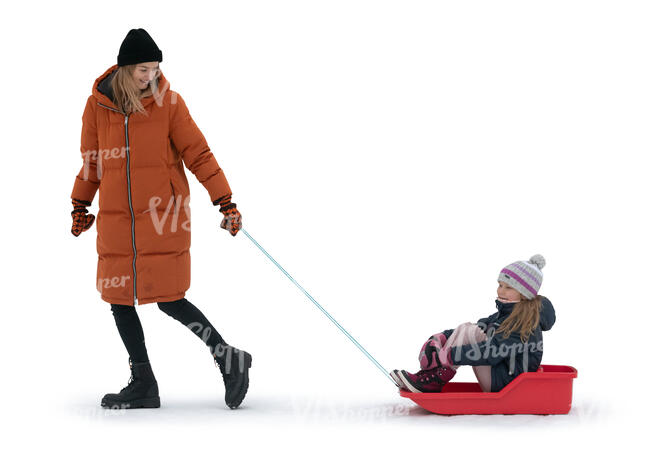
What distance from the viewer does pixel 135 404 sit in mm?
4844

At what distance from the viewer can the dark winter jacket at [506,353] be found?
4.59 metres

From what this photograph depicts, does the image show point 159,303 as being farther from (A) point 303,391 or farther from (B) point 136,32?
(B) point 136,32

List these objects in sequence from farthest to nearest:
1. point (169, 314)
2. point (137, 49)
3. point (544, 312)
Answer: point (169, 314)
point (544, 312)
point (137, 49)

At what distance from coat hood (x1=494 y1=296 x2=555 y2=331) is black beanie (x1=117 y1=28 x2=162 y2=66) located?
6.37ft

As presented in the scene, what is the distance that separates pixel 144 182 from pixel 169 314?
24.9 inches

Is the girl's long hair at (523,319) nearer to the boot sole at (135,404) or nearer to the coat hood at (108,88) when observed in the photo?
the boot sole at (135,404)

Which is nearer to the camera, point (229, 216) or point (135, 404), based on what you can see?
point (229, 216)

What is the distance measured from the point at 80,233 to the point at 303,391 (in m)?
1.33

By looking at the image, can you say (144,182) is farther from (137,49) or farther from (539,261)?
(539,261)

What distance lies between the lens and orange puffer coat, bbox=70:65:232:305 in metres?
4.61

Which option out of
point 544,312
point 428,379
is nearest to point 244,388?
point 428,379

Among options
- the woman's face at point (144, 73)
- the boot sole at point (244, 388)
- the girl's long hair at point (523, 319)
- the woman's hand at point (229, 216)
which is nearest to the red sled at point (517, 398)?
the girl's long hair at point (523, 319)

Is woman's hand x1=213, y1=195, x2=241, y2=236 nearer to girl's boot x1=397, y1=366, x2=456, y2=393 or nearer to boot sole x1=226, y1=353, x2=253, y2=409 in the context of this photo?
boot sole x1=226, y1=353, x2=253, y2=409

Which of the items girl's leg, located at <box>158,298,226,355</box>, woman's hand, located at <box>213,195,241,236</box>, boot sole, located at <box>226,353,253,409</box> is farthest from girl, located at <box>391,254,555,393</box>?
woman's hand, located at <box>213,195,241,236</box>
